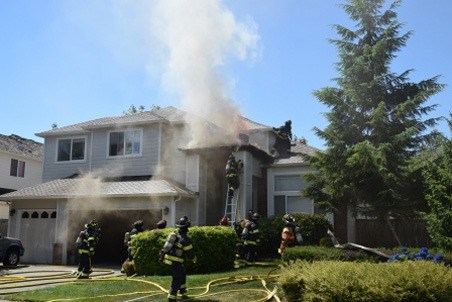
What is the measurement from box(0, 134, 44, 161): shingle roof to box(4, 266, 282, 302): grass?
2318 cm

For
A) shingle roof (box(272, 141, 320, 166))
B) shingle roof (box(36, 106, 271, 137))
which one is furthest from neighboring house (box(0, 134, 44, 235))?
shingle roof (box(272, 141, 320, 166))

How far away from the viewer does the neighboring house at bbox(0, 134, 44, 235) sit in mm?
30953

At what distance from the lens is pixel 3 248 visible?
17.1m

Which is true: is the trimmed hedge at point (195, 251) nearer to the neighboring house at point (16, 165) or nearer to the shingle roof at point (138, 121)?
the shingle roof at point (138, 121)

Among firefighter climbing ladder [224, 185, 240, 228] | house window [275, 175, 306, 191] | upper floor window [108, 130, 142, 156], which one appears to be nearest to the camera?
firefighter climbing ladder [224, 185, 240, 228]

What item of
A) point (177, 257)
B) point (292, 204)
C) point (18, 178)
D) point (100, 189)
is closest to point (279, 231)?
point (292, 204)

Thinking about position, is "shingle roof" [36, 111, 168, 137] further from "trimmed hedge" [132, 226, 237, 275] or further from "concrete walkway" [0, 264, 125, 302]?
"trimmed hedge" [132, 226, 237, 275]

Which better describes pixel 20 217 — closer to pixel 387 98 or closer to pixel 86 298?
pixel 86 298

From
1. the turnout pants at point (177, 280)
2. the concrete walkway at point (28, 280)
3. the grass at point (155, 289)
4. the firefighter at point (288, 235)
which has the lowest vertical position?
the concrete walkway at point (28, 280)

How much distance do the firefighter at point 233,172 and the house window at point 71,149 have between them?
8.20 meters

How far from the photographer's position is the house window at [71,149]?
22359 mm

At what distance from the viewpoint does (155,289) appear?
1044 cm

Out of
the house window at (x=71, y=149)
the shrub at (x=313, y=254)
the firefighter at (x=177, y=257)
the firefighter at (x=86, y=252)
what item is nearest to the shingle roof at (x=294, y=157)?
the shrub at (x=313, y=254)

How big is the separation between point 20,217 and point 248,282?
13592mm
